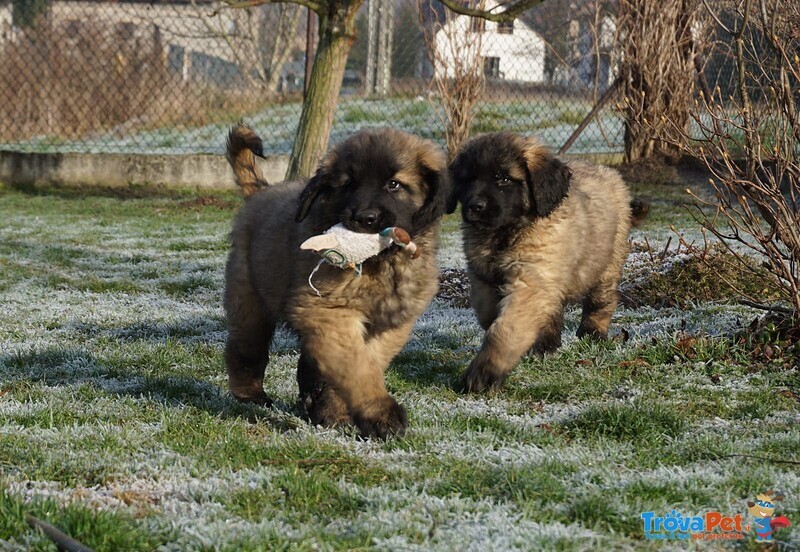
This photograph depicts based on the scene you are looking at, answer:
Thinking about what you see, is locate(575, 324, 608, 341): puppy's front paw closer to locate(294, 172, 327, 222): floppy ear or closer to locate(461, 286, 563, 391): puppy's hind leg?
locate(461, 286, 563, 391): puppy's hind leg

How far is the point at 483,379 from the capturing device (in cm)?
394

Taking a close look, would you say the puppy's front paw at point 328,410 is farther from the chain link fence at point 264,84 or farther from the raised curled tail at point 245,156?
the chain link fence at point 264,84

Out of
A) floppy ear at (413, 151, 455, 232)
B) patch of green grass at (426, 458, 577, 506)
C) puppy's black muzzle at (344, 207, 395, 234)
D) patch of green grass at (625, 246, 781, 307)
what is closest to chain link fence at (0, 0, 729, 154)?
patch of green grass at (625, 246, 781, 307)

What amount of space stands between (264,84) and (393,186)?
40.8 feet

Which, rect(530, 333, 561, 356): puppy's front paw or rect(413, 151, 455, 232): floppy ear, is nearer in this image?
rect(413, 151, 455, 232): floppy ear

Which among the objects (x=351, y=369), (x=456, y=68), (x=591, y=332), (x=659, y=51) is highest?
(x=659, y=51)

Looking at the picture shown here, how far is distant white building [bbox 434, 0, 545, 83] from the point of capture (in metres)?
11.8

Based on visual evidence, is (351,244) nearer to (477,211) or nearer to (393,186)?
(393,186)

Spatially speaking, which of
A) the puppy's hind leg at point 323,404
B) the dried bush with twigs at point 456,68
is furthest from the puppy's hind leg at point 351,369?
the dried bush with twigs at point 456,68

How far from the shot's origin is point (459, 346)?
4969mm

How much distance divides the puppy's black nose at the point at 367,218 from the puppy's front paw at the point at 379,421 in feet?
1.95

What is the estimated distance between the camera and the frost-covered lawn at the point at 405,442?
2.38 m

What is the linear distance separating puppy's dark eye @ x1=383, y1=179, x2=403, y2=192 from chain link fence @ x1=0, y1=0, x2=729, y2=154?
841 cm

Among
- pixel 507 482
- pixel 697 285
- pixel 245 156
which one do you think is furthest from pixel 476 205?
pixel 697 285
